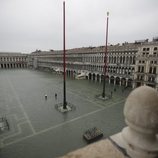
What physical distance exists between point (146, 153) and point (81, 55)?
59.5m

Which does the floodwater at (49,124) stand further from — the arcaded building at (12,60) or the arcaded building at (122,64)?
the arcaded building at (12,60)

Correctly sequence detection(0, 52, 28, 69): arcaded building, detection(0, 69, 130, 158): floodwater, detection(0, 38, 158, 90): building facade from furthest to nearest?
detection(0, 52, 28, 69): arcaded building < detection(0, 38, 158, 90): building facade < detection(0, 69, 130, 158): floodwater

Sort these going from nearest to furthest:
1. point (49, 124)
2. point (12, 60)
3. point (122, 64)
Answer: point (49, 124) < point (122, 64) < point (12, 60)

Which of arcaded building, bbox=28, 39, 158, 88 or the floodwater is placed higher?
arcaded building, bbox=28, 39, 158, 88

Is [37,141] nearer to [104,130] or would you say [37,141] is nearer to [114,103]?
[104,130]

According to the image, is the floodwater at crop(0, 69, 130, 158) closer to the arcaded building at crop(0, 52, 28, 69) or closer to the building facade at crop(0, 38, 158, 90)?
the building facade at crop(0, 38, 158, 90)

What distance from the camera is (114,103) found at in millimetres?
27422

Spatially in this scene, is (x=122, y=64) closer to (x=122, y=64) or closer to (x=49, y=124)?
(x=122, y=64)

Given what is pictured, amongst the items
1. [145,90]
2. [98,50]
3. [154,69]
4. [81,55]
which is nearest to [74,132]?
[145,90]

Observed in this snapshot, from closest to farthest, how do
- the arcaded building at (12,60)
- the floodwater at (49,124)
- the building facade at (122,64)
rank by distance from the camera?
1. the floodwater at (49,124)
2. the building facade at (122,64)
3. the arcaded building at (12,60)

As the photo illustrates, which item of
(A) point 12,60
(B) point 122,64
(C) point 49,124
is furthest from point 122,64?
(A) point 12,60

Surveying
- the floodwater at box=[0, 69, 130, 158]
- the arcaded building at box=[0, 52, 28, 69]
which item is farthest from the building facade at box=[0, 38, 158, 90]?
the arcaded building at box=[0, 52, 28, 69]

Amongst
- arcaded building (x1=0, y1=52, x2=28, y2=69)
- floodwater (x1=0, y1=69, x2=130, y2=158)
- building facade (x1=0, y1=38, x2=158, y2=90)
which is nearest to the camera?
floodwater (x1=0, y1=69, x2=130, y2=158)

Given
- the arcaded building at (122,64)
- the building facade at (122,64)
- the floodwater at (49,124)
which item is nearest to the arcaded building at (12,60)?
the building facade at (122,64)
